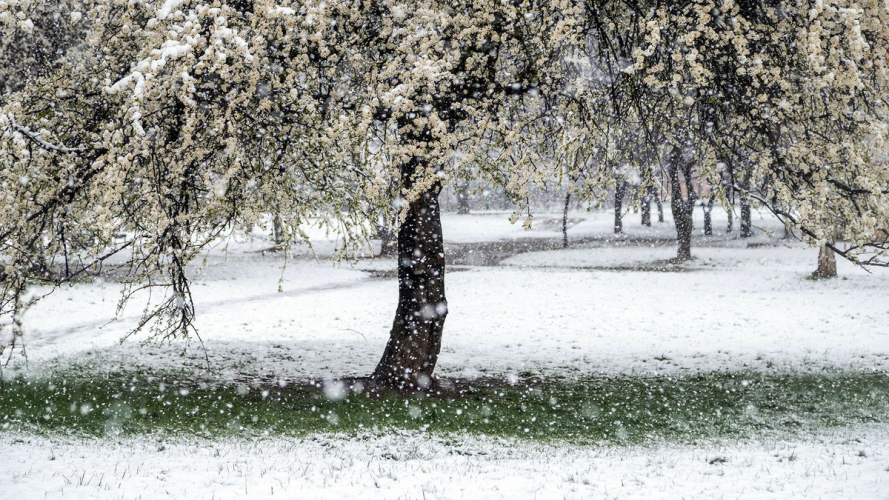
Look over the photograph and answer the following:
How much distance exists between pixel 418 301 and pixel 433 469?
2895mm

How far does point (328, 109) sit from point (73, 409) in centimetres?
572

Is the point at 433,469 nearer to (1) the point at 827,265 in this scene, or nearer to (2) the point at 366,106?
(2) the point at 366,106

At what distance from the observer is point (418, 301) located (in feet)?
30.1

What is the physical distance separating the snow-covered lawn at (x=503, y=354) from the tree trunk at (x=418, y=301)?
4.95 feet

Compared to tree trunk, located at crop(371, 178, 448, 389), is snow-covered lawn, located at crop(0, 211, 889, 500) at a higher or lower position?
lower

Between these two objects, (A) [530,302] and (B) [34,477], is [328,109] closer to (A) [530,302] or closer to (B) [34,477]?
(B) [34,477]

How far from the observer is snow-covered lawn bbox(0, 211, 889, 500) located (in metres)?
6.27

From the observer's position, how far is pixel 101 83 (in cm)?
712

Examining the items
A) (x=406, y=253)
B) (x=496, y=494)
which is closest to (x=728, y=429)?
(x=496, y=494)

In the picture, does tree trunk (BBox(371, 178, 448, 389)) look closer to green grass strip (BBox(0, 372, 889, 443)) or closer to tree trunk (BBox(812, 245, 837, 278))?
green grass strip (BBox(0, 372, 889, 443))

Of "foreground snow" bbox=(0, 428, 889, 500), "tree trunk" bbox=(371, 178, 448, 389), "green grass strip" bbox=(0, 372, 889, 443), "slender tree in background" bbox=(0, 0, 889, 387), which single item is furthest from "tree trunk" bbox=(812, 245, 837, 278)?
"tree trunk" bbox=(371, 178, 448, 389)

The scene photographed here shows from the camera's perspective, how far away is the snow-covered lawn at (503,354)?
20.6 feet

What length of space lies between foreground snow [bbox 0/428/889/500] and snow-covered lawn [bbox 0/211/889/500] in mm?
30

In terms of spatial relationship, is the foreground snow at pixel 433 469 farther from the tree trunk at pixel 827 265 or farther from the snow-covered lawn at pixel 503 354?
the tree trunk at pixel 827 265
